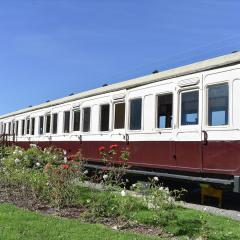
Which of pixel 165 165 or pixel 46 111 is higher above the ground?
pixel 46 111

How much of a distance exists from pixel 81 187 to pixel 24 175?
4.24 ft

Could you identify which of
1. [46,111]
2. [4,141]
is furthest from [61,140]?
[4,141]

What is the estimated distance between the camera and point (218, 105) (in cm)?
1108

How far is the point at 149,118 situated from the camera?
1359cm

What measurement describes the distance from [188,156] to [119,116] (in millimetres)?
3836

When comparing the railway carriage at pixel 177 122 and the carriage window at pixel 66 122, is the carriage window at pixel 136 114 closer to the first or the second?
the railway carriage at pixel 177 122

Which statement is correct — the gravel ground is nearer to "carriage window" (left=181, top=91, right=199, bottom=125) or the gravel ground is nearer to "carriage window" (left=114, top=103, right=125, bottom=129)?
"carriage window" (left=181, top=91, right=199, bottom=125)

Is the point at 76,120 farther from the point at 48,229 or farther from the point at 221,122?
the point at 48,229

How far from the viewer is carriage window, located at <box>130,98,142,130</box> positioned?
14109 mm

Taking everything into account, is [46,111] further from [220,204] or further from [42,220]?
[42,220]

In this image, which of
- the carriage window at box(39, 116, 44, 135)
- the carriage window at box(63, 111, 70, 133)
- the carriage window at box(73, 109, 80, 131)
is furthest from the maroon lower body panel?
the carriage window at box(39, 116, 44, 135)

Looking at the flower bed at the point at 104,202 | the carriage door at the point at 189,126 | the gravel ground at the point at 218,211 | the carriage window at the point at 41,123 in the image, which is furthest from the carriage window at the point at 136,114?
the carriage window at the point at 41,123

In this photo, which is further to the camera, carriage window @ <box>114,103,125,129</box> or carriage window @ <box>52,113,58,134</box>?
carriage window @ <box>52,113,58,134</box>

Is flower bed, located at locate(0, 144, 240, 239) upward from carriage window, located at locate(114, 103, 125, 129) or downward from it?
downward
